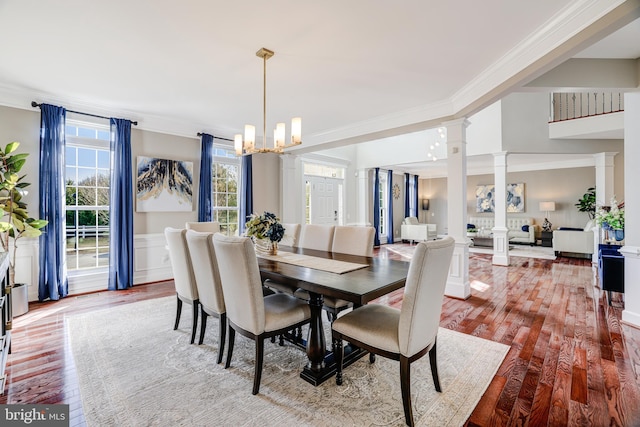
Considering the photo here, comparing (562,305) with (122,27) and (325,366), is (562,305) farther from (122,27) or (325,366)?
(122,27)

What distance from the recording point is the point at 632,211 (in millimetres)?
3027

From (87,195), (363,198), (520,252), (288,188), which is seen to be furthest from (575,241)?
(87,195)

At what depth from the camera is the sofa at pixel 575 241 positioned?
22.7ft

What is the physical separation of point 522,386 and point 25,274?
5.39 metres

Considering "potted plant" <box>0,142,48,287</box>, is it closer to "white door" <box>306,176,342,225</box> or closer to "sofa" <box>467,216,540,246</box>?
"white door" <box>306,176,342,225</box>

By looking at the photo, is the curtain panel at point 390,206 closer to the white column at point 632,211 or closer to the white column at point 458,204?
the white column at point 458,204

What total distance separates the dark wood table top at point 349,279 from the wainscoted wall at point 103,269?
3.01m

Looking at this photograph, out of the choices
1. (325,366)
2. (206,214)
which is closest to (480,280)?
(325,366)

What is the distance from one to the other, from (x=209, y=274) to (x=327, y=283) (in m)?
0.98

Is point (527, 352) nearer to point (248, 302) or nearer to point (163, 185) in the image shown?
point (248, 302)

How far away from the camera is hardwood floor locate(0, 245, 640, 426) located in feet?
6.11


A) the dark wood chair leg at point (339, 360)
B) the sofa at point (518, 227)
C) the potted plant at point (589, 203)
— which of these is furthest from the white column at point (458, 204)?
the sofa at point (518, 227)

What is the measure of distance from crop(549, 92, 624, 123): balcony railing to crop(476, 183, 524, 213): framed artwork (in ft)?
10.8

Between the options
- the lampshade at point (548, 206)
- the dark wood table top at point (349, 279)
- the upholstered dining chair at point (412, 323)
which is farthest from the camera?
the lampshade at point (548, 206)
